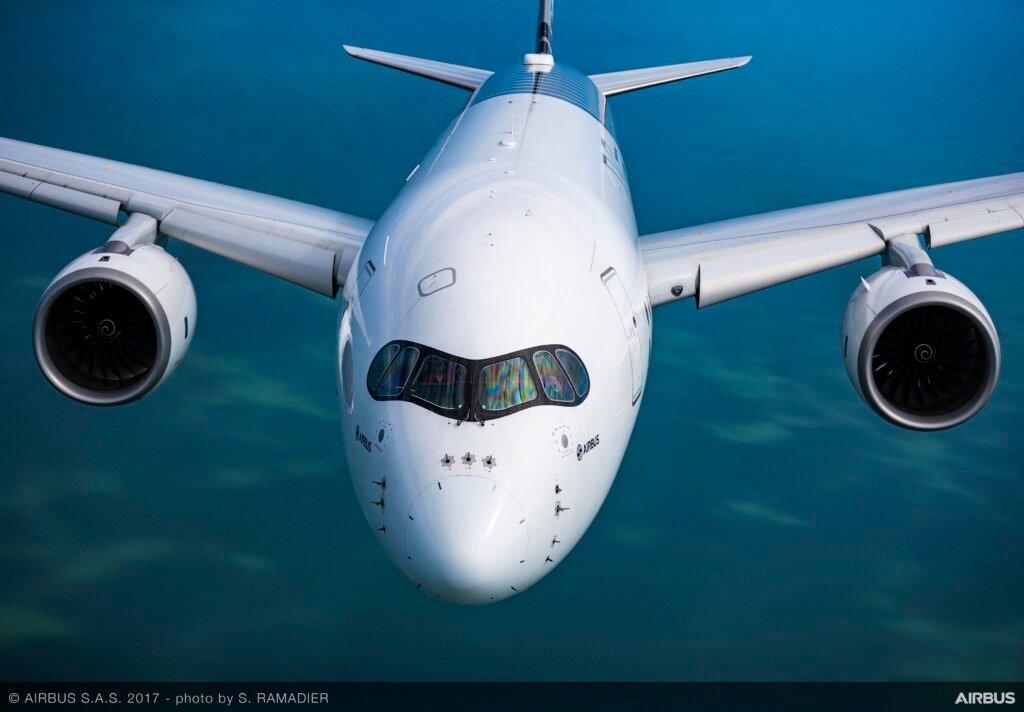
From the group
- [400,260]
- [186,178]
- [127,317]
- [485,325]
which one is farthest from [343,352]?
[186,178]

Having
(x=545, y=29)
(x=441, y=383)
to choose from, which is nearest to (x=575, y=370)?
(x=441, y=383)

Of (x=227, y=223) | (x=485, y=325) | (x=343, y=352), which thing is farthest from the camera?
(x=227, y=223)

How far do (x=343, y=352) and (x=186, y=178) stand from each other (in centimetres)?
580

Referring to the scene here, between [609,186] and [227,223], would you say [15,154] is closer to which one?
[227,223]

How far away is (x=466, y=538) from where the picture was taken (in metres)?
7.91

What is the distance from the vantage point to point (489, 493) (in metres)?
8.09

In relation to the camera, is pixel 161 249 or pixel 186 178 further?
pixel 186 178

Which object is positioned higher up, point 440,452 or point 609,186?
point 609,186

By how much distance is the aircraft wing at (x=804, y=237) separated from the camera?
43.2 feet

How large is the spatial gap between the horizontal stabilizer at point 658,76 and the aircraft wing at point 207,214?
5885 millimetres

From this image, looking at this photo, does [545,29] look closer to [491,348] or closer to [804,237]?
[804,237]

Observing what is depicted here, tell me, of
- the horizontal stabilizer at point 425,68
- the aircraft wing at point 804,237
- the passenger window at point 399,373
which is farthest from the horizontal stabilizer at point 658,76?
the passenger window at point 399,373

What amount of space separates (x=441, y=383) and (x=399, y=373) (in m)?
0.41

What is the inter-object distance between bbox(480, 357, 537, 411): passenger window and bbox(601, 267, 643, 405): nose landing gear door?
1799 mm
